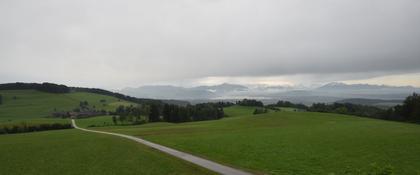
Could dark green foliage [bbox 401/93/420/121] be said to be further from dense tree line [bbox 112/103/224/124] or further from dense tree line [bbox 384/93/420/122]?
dense tree line [bbox 112/103/224/124]

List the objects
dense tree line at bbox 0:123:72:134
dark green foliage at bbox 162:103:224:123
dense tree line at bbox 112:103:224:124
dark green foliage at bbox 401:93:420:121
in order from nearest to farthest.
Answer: dark green foliage at bbox 401:93:420:121 < dense tree line at bbox 0:123:72:134 < dense tree line at bbox 112:103:224:124 < dark green foliage at bbox 162:103:224:123

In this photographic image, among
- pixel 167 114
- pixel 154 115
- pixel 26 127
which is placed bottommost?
pixel 26 127

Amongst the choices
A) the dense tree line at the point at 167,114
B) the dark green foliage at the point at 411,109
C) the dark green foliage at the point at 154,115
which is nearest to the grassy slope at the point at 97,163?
the dark green foliage at the point at 411,109

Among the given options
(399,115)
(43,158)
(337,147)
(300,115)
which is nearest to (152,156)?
(43,158)

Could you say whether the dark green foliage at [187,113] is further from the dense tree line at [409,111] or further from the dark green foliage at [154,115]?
the dense tree line at [409,111]

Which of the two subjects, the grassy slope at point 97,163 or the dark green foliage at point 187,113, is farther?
the dark green foliage at point 187,113

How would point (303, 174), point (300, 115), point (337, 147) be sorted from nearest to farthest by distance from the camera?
1. point (303, 174)
2. point (337, 147)
3. point (300, 115)

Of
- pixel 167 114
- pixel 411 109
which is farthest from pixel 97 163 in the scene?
pixel 167 114

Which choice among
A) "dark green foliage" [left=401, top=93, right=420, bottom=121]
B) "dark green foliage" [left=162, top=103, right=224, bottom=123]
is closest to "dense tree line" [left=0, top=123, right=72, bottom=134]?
"dark green foliage" [left=162, top=103, right=224, bottom=123]

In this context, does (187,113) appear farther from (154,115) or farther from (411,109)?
(411,109)

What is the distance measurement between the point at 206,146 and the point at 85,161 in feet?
51.2

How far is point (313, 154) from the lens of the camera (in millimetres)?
34969

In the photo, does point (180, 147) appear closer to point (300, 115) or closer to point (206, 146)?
point (206, 146)

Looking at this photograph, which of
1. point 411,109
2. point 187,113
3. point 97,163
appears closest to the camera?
point 97,163
